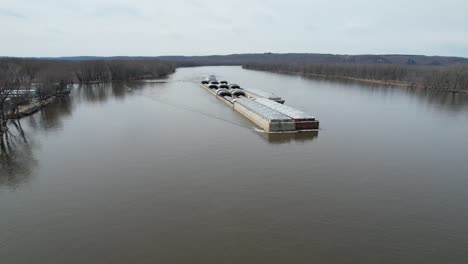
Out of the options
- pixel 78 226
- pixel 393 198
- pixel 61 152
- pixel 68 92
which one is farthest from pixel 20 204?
pixel 68 92

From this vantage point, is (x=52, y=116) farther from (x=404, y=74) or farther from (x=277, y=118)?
(x=404, y=74)

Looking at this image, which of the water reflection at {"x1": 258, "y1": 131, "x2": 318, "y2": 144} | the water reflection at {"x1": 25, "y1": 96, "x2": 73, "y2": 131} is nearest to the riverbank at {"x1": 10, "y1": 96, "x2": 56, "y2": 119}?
the water reflection at {"x1": 25, "y1": 96, "x2": 73, "y2": 131}

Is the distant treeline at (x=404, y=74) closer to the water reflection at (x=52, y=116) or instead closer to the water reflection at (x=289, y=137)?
the water reflection at (x=289, y=137)

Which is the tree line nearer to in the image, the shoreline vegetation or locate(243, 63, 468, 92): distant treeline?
the shoreline vegetation

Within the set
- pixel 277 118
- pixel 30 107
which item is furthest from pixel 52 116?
pixel 277 118

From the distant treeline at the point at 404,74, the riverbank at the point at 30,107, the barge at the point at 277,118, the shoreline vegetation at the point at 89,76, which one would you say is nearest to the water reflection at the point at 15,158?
the shoreline vegetation at the point at 89,76

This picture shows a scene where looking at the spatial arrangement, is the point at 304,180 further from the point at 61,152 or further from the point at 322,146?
the point at 61,152
